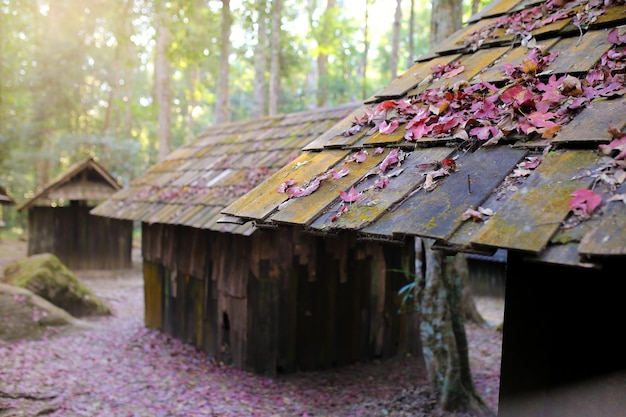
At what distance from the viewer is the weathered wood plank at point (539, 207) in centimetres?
163

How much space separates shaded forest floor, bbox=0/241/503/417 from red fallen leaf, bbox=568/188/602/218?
4494mm

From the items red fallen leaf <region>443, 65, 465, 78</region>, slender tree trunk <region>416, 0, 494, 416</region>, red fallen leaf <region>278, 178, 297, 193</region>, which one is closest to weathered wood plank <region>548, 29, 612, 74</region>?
red fallen leaf <region>443, 65, 465, 78</region>

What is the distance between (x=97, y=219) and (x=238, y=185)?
1182 cm

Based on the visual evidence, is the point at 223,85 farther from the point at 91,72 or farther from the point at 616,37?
the point at 616,37

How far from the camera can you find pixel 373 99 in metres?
3.44

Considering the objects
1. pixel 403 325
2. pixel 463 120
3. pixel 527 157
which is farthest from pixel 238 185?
pixel 527 157

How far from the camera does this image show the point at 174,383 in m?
6.96

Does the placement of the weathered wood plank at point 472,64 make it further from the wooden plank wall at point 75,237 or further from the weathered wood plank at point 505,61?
the wooden plank wall at point 75,237

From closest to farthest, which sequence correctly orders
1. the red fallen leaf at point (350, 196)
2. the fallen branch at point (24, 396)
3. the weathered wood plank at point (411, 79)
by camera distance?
the red fallen leaf at point (350, 196) < the weathered wood plank at point (411, 79) < the fallen branch at point (24, 396)

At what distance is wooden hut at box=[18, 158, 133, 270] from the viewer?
16656 millimetres

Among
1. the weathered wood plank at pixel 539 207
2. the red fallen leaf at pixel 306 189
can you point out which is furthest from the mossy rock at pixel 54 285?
the weathered wood plank at pixel 539 207

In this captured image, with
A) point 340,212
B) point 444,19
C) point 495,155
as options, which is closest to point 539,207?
point 495,155

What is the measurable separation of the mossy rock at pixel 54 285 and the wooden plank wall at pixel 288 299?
11.6ft

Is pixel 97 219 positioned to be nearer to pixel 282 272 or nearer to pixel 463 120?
pixel 282 272
